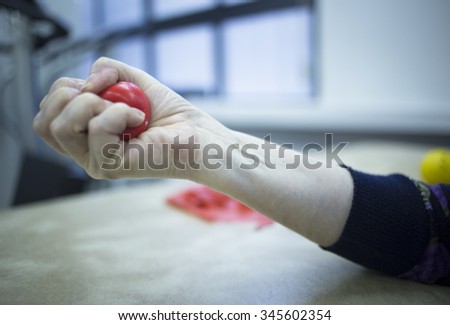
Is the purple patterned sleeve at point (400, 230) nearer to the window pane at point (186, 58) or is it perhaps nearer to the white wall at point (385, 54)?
the window pane at point (186, 58)

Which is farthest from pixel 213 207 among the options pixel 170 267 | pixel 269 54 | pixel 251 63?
pixel 269 54

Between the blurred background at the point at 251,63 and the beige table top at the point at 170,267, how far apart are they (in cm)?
19

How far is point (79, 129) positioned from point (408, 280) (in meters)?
0.43

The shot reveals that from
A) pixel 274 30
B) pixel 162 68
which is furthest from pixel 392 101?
pixel 162 68

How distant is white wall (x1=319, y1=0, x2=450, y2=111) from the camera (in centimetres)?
120

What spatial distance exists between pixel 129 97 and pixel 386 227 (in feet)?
1.08

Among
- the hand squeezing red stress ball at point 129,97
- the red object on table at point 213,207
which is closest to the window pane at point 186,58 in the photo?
Answer: the red object on table at point 213,207

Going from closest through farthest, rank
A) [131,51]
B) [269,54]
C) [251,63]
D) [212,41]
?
[131,51]
[212,41]
[251,63]
[269,54]

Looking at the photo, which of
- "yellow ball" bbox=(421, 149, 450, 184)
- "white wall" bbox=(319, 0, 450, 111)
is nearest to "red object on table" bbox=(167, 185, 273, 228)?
"yellow ball" bbox=(421, 149, 450, 184)

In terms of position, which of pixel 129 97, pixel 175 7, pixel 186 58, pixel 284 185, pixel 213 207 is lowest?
pixel 213 207

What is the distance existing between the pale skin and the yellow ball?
0.34m

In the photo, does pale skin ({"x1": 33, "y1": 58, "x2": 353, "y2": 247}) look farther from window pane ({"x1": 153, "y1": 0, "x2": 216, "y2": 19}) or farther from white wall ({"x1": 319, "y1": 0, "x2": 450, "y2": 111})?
white wall ({"x1": 319, "y1": 0, "x2": 450, "y2": 111})

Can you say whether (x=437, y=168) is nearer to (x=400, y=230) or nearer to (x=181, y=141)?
(x=400, y=230)

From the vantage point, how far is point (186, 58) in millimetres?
1058
